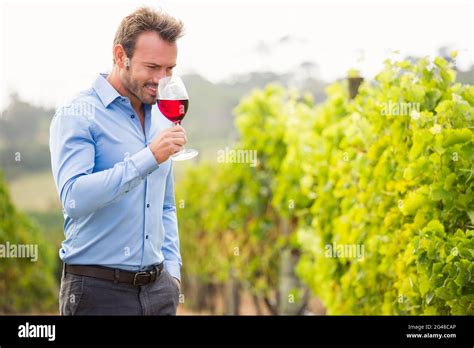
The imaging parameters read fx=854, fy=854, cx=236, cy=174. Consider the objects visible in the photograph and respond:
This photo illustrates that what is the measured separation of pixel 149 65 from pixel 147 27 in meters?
0.17

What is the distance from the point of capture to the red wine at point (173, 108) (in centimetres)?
330

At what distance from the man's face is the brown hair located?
0.02 metres

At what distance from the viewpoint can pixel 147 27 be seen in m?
3.35

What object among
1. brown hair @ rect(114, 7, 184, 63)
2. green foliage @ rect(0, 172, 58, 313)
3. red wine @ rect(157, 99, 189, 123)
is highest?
brown hair @ rect(114, 7, 184, 63)

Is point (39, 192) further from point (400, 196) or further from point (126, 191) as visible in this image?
point (126, 191)

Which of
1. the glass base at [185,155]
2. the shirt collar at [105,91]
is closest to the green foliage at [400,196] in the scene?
the glass base at [185,155]

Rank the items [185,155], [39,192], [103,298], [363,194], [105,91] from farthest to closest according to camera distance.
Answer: [39,192] < [363,194] < [185,155] < [105,91] < [103,298]

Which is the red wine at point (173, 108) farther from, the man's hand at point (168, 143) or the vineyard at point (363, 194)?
the vineyard at point (363, 194)

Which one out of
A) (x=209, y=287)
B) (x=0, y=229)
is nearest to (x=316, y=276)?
(x=0, y=229)

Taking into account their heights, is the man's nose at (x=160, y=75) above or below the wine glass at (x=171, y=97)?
above

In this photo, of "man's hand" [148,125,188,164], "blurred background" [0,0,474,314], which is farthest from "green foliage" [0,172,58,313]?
"man's hand" [148,125,188,164]

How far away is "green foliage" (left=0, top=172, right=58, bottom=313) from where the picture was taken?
8.50 metres

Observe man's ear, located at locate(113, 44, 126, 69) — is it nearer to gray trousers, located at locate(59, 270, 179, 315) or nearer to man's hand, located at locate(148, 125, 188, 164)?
man's hand, located at locate(148, 125, 188, 164)

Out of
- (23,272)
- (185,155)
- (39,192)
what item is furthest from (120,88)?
(39,192)
